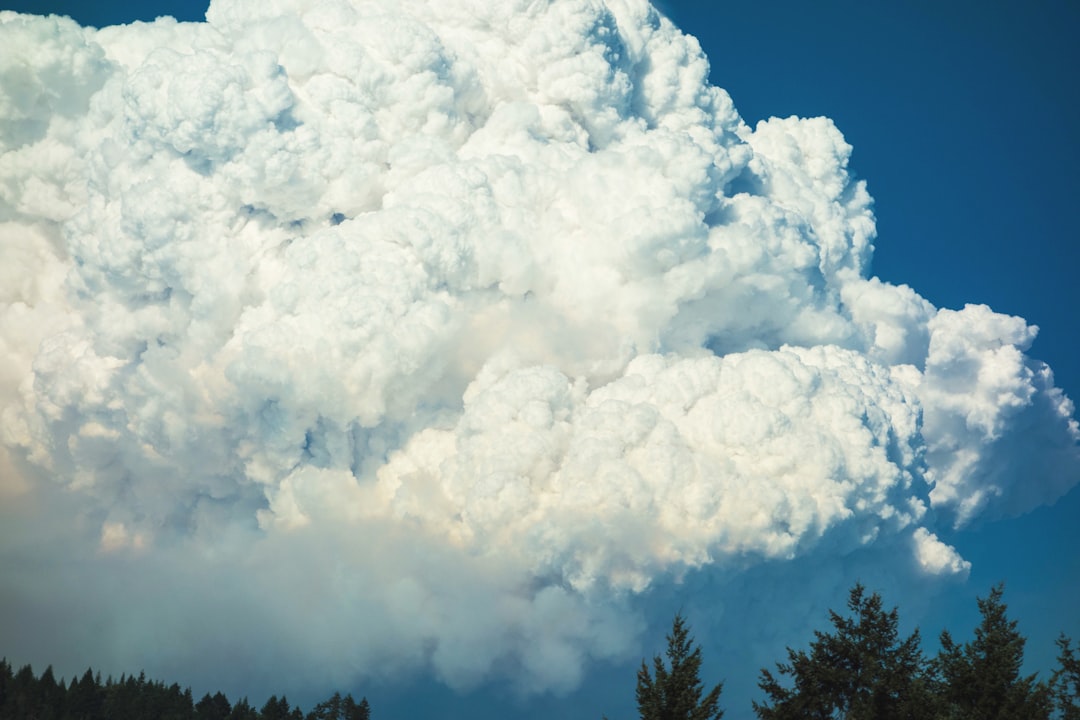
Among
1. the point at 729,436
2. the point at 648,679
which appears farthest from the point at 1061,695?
the point at 729,436

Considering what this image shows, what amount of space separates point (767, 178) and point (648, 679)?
6445 centimetres

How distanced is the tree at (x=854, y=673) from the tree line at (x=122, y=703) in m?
54.6

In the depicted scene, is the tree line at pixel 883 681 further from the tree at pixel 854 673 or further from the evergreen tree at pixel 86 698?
the evergreen tree at pixel 86 698

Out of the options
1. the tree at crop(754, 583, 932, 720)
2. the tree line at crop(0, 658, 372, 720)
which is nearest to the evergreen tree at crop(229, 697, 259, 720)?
the tree line at crop(0, 658, 372, 720)

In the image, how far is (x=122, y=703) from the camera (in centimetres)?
8900

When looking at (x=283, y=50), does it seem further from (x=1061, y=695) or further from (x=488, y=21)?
(x=1061, y=695)

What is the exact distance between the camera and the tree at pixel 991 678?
4197 centimetres

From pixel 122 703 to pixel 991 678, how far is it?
63.6 metres

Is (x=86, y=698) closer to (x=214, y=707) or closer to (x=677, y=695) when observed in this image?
(x=214, y=707)

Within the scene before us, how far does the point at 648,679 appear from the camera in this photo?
40.7 m

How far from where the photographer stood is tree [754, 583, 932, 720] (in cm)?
4222

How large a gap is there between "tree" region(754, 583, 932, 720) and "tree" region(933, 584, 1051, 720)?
1.35m

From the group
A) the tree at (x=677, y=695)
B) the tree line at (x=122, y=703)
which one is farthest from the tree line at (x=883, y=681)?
the tree line at (x=122, y=703)

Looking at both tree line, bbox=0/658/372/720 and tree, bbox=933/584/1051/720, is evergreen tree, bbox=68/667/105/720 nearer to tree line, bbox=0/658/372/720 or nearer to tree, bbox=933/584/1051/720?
tree line, bbox=0/658/372/720
